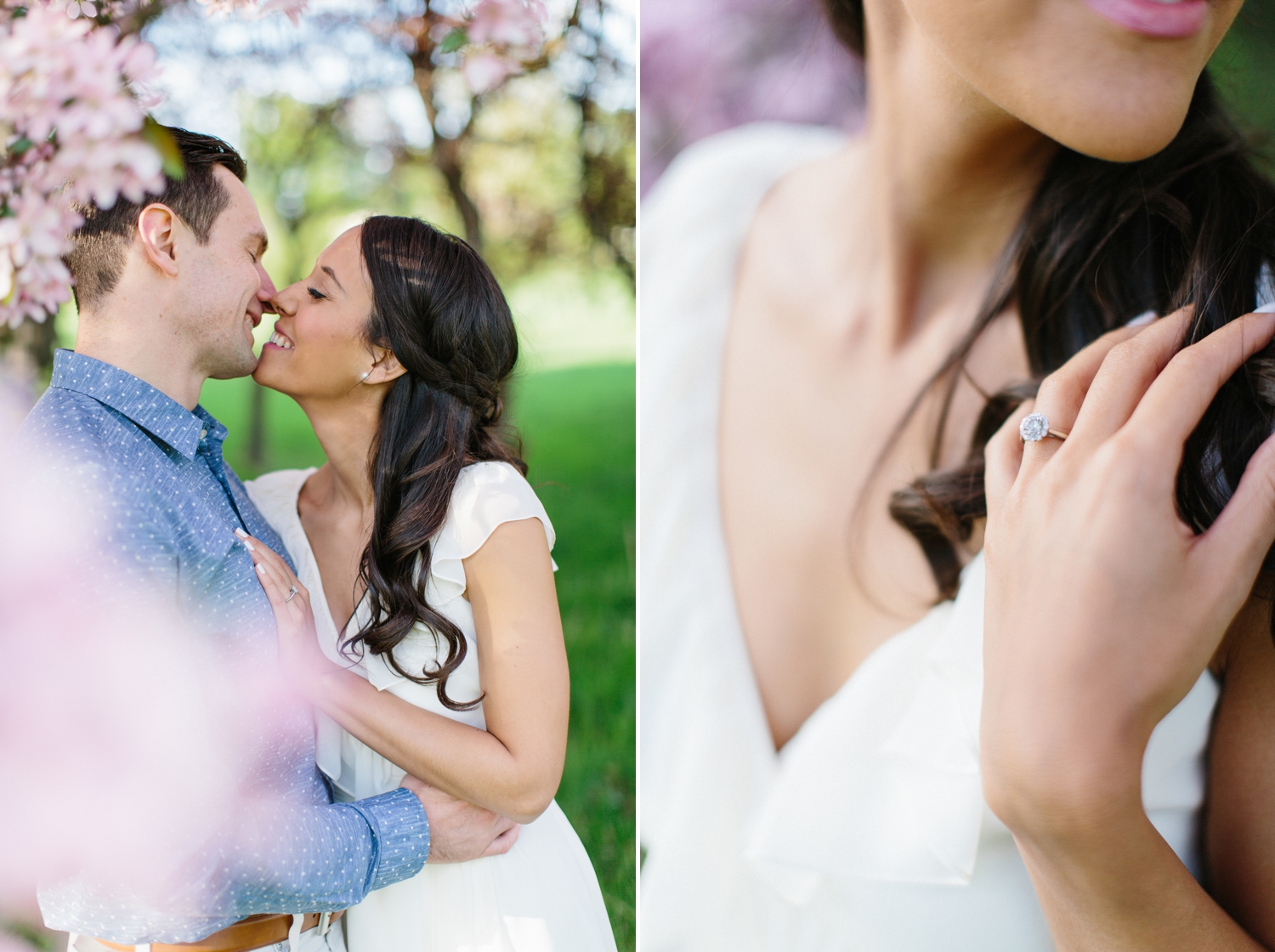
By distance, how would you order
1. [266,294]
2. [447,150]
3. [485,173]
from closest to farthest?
1. [266,294]
2. [447,150]
3. [485,173]

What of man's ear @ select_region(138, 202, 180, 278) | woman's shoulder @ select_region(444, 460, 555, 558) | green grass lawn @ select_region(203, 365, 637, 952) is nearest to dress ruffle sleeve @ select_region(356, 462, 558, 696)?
woman's shoulder @ select_region(444, 460, 555, 558)

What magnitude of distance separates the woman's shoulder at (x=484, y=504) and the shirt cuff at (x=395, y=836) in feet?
1.24

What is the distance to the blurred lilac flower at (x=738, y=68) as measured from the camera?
1.52m

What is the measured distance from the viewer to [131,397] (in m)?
1.21

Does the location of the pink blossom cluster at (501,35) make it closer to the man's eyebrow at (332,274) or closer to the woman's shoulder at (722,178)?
the woman's shoulder at (722,178)

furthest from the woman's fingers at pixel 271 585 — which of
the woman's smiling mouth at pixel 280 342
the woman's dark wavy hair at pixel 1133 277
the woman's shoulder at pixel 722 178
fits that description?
the woman's dark wavy hair at pixel 1133 277

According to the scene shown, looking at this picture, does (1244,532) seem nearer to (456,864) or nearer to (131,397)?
(456,864)

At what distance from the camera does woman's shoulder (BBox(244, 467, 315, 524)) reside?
1.56 m

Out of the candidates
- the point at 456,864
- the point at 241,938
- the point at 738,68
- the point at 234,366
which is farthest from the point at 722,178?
the point at 241,938

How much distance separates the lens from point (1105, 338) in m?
1.32

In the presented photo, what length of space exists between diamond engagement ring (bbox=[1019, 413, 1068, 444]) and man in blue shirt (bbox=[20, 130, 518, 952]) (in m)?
1.01

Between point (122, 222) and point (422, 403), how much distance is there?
0.49 metres

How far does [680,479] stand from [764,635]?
0.31 m

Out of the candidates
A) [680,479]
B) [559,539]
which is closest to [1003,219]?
[680,479]
